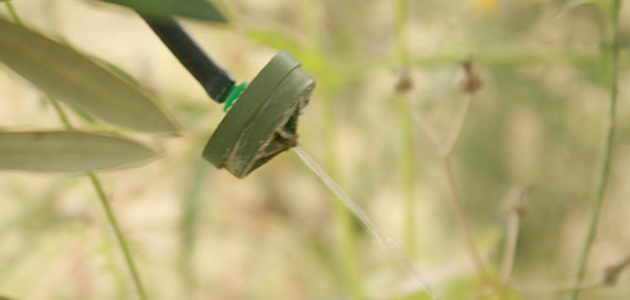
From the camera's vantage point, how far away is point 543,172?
740mm

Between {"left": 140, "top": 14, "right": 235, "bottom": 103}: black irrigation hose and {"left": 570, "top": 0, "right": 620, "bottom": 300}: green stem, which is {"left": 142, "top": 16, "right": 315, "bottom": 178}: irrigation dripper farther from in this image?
{"left": 570, "top": 0, "right": 620, "bottom": 300}: green stem

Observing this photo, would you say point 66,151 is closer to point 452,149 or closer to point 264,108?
point 264,108

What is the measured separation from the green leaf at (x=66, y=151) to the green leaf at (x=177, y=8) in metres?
0.08

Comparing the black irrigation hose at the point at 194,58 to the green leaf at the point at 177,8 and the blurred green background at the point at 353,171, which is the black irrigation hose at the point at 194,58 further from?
the blurred green background at the point at 353,171

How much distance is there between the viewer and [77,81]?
7.8 inches

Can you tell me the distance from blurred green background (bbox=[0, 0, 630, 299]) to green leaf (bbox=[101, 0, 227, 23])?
1.14 ft

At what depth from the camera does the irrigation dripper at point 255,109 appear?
6.7 inches

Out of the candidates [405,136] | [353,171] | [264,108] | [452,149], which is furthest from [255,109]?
[353,171]

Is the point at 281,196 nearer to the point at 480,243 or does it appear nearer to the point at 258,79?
the point at 480,243

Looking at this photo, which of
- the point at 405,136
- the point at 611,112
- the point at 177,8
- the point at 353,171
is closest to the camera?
the point at 177,8

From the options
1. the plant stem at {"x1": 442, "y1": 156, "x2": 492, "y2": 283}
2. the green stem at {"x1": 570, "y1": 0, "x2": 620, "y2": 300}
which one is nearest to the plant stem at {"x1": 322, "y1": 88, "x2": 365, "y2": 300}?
the plant stem at {"x1": 442, "y1": 156, "x2": 492, "y2": 283}

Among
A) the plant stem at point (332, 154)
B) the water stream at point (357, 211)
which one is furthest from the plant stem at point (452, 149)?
the plant stem at point (332, 154)

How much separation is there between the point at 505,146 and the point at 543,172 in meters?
0.08

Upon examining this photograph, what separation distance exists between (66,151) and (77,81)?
33 mm
